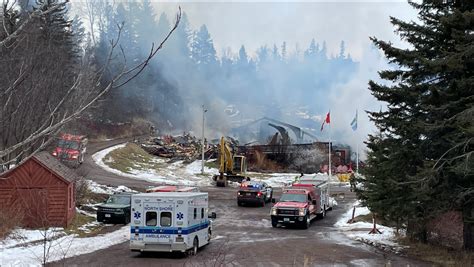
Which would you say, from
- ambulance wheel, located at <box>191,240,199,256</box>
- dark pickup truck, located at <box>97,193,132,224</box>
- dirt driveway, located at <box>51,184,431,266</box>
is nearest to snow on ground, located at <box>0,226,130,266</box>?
dirt driveway, located at <box>51,184,431,266</box>

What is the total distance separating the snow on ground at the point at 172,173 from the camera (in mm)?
51312

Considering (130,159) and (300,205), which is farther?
(130,159)

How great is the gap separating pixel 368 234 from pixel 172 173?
1291 inches

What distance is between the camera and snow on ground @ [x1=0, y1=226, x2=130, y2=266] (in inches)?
691

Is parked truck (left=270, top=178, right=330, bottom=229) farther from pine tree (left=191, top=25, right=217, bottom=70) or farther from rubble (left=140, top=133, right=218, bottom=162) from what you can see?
pine tree (left=191, top=25, right=217, bottom=70)

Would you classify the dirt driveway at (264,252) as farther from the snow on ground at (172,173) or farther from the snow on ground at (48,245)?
the snow on ground at (172,173)

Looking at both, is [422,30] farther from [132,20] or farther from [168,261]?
[132,20]

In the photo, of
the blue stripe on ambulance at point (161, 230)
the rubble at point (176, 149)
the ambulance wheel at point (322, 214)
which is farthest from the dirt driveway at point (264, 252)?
the rubble at point (176, 149)

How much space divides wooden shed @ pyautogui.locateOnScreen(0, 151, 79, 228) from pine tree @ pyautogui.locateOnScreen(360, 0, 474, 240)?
1448 centimetres

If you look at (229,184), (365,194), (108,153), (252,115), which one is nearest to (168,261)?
(365,194)

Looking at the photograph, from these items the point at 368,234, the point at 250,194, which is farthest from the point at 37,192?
the point at 250,194

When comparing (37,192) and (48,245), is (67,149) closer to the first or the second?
(37,192)

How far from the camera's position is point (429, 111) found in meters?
18.3

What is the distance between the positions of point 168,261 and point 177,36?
101995 mm
